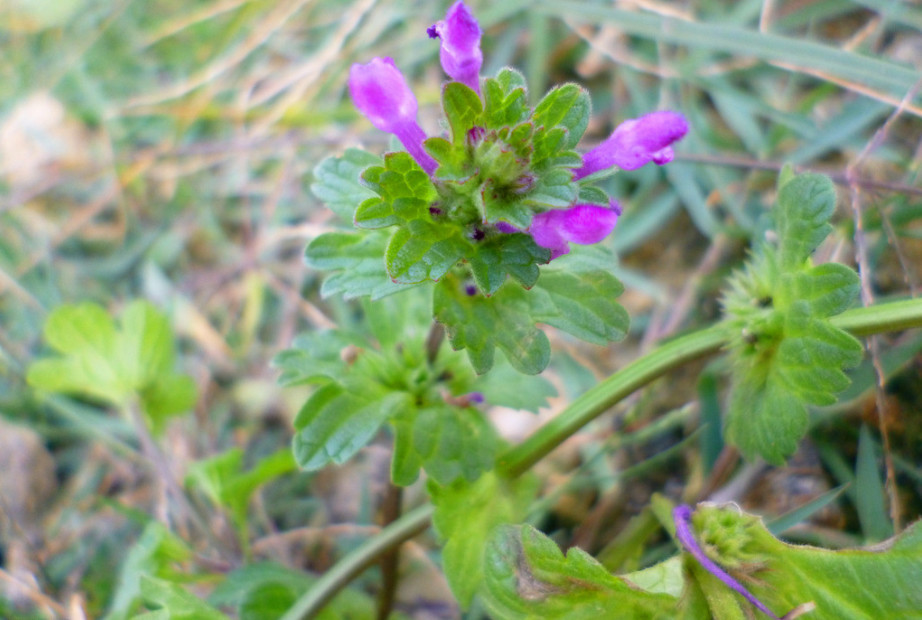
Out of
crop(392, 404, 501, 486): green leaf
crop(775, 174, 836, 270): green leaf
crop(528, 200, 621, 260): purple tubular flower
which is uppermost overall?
crop(528, 200, 621, 260): purple tubular flower

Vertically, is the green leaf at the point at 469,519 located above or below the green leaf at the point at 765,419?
below

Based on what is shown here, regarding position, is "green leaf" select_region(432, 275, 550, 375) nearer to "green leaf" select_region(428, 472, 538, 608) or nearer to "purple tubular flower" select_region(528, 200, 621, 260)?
"purple tubular flower" select_region(528, 200, 621, 260)

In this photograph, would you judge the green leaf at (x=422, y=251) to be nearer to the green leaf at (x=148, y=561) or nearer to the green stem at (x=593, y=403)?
the green stem at (x=593, y=403)

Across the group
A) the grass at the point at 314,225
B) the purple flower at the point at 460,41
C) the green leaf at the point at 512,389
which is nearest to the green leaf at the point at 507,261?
the purple flower at the point at 460,41

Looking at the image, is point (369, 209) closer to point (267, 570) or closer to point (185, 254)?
point (267, 570)

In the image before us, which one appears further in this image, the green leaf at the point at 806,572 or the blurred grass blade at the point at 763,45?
the blurred grass blade at the point at 763,45

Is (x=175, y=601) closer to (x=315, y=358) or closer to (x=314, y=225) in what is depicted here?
(x=315, y=358)

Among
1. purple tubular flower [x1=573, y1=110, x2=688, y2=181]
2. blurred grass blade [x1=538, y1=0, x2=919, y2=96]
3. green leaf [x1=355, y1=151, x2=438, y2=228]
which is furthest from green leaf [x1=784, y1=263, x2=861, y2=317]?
blurred grass blade [x1=538, y1=0, x2=919, y2=96]
